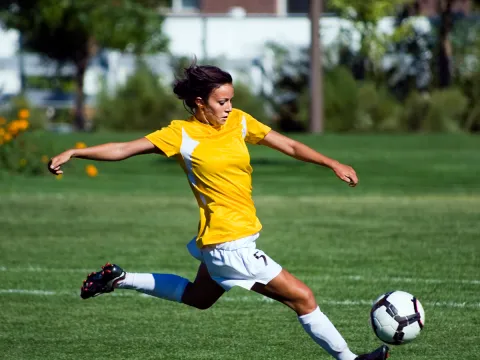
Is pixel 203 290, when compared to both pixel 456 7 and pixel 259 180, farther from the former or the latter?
pixel 456 7

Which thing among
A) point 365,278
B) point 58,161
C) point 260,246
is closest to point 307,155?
point 58,161

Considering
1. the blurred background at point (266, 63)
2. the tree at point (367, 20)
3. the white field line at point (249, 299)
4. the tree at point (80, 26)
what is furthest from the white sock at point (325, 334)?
the tree at point (80, 26)

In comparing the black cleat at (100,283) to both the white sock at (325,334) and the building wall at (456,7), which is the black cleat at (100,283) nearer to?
the white sock at (325,334)

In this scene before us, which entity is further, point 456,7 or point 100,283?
point 456,7

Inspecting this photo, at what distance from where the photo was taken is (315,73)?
3089cm

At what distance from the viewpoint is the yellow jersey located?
22.0ft

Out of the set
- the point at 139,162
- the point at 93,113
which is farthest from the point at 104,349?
the point at 93,113

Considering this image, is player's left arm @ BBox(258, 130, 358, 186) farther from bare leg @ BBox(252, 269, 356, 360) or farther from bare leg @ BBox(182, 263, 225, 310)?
bare leg @ BBox(182, 263, 225, 310)

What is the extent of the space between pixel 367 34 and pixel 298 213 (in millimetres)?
21659

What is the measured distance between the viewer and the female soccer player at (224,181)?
259 inches

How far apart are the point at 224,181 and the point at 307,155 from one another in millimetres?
560

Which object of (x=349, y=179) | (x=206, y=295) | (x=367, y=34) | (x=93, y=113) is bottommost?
(x=93, y=113)

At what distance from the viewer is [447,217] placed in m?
15.2

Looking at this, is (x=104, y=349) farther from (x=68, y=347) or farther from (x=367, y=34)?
(x=367, y=34)
